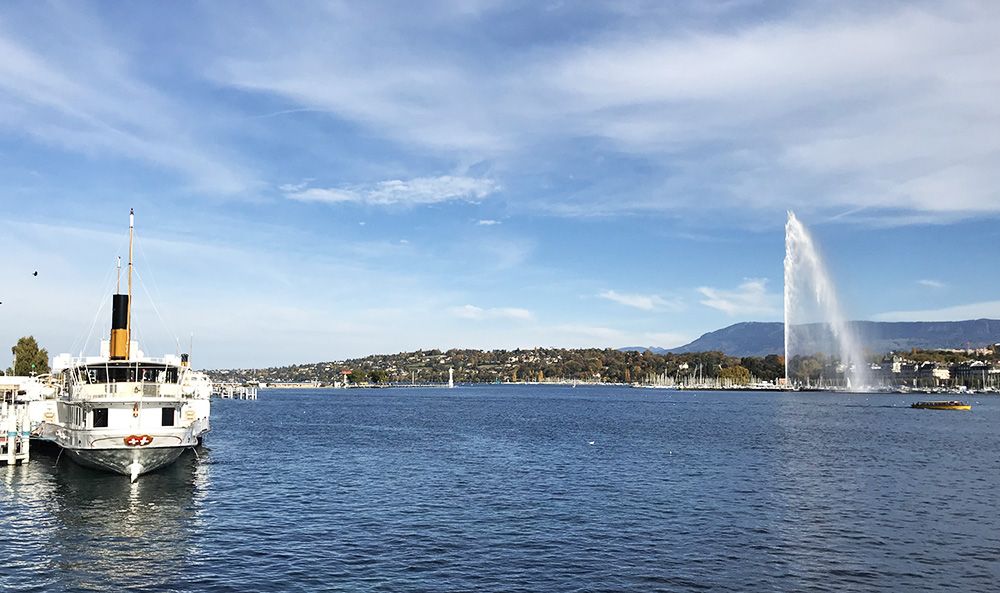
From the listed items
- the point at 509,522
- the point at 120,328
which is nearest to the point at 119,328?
the point at 120,328

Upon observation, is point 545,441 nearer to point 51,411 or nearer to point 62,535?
point 51,411

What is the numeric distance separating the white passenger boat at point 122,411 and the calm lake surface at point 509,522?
77.1 inches

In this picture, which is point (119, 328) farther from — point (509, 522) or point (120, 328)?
point (509, 522)

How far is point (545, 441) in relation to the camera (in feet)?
298

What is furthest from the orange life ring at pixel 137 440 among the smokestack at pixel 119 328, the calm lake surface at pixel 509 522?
the smokestack at pixel 119 328

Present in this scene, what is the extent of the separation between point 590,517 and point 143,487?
2996 centimetres

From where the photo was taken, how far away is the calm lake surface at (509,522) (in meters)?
30.8

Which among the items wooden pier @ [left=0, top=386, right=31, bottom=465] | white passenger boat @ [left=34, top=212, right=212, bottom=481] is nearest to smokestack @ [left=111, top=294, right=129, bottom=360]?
white passenger boat @ [left=34, top=212, right=212, bottom=481]

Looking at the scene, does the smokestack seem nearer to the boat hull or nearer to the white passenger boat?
the white passenger boat

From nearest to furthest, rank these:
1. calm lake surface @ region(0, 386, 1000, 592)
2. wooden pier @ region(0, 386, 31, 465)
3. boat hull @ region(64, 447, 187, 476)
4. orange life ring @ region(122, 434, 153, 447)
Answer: calm lake surface @ region(0, 386, 1000, 592) < orange life ring @ region(122, 434, 153, 447) < boat hull @ region(64, 447, 187, 476) < wooden pier @ region(0, 386, 31, 465)

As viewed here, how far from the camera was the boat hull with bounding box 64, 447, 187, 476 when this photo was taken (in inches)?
2066

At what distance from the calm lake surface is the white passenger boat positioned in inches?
77.1

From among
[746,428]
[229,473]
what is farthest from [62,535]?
[746,428]

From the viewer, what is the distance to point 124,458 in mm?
52656
